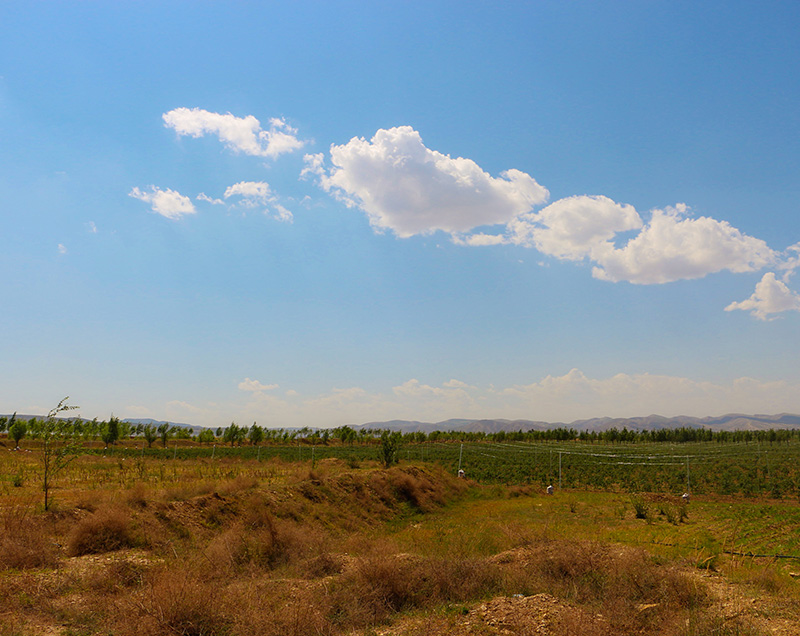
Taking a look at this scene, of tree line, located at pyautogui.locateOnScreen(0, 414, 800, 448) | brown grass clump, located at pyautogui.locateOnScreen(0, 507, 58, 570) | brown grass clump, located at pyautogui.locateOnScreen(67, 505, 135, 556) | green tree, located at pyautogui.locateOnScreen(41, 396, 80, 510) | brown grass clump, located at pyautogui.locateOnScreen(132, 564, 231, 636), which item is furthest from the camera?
tree line, located at pyautogui.locateOnScreen(0, 414, 800, 448)

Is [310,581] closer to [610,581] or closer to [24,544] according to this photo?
[610,581]

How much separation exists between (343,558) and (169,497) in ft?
25.9

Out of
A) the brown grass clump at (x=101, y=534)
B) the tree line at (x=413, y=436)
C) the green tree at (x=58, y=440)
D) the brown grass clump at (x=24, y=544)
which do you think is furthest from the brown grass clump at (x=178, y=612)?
the tree line at (x=413, y=436)

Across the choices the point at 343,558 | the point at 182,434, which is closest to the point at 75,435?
the point at 343,558

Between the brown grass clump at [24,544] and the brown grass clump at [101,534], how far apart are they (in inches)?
19.5

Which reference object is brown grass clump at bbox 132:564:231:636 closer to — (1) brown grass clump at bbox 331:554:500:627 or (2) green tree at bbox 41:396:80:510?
(1) brown grass clump at bbox 331:554:500:627

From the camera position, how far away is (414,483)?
26922 millimetres

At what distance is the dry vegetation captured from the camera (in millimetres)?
8055

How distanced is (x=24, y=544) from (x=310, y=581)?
23.2 feet

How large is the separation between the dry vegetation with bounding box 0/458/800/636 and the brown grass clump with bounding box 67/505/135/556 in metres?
0.03

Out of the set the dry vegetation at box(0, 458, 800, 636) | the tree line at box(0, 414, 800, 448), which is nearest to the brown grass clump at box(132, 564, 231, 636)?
the dry vegetation at box(0, 458, 800, 636)

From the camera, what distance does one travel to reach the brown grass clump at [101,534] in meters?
12.1

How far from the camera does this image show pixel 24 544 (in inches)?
437

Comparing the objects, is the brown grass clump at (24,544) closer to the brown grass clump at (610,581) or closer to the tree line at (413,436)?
the brown grass clump at (610,581)
